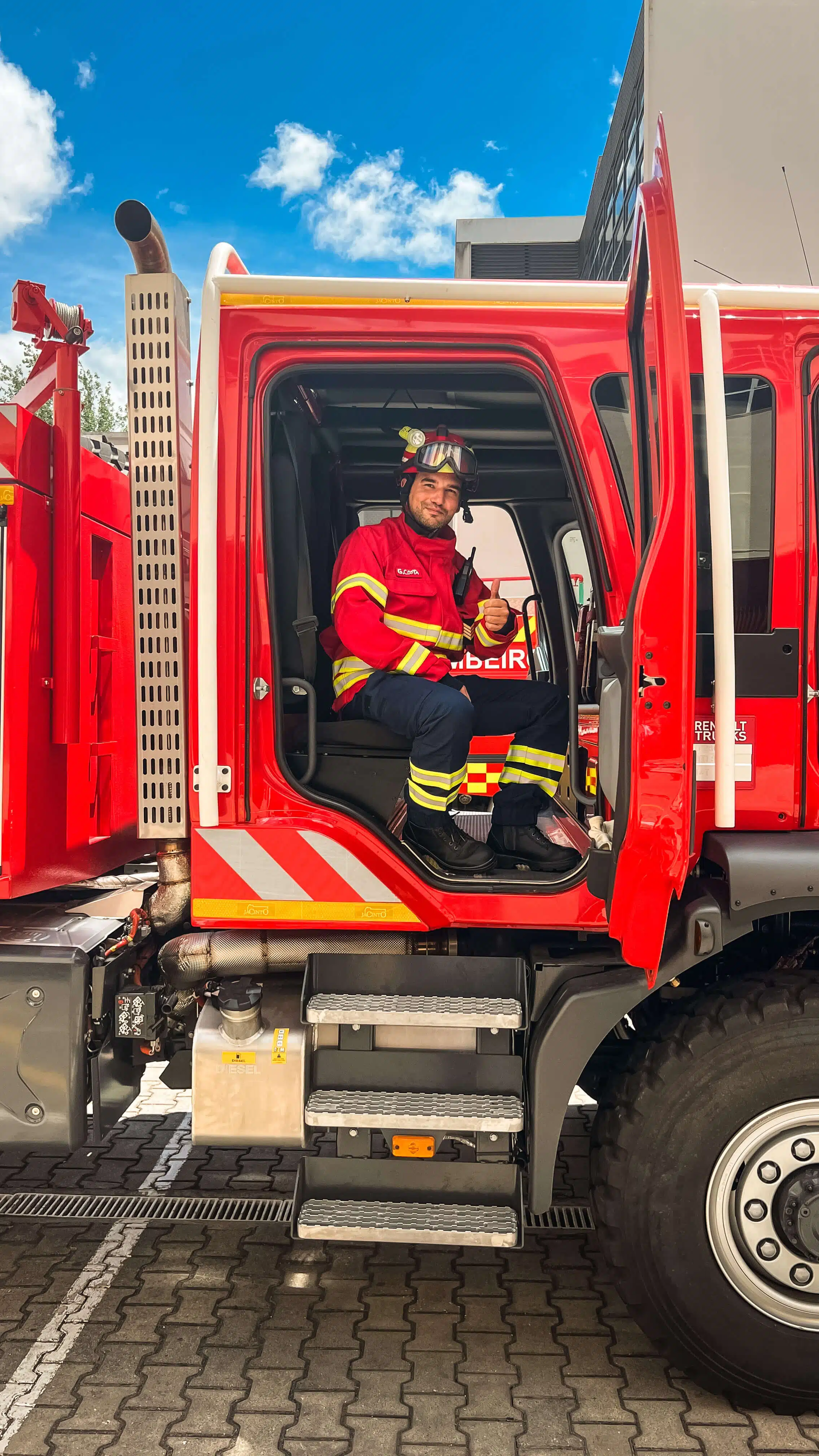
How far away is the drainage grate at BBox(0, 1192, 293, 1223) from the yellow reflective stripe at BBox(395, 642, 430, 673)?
1981 mm

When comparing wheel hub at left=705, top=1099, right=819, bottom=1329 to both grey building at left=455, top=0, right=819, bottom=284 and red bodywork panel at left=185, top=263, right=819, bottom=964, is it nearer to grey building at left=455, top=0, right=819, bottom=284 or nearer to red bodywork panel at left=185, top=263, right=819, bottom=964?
red bodywork panel at left=185, top=263, right=819, bottom=964

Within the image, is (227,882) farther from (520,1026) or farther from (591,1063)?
(591,1063)

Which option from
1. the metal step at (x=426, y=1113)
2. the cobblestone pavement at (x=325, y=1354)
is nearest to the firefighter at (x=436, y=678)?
the metal step at (x=426, y=1113)

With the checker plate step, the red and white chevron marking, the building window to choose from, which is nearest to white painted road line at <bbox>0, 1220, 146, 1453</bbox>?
the checker plate step

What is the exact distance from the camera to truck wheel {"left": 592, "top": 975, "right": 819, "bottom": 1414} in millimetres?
2369

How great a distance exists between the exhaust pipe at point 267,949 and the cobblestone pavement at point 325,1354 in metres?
0.96

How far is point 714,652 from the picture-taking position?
2.25m

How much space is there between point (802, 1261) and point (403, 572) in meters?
2.13

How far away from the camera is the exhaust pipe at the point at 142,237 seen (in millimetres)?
2484

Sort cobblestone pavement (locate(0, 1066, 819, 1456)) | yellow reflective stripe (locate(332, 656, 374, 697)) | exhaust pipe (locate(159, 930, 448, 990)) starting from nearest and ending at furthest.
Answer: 1. cobblestone pavement (locate(0, 1066, 819, 1456))
2. exhaust pipe (locate(159, 930, 448, 990))
3. yellow reflective stripe (locate(332, 656, 374, 697))

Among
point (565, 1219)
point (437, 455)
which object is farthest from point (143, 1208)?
point (437, 455)

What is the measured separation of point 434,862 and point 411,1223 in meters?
0.93

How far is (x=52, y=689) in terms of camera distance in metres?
2.78

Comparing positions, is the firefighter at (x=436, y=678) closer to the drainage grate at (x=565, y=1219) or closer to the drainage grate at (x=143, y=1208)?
the drainage grate at (x=565, y=1219)
